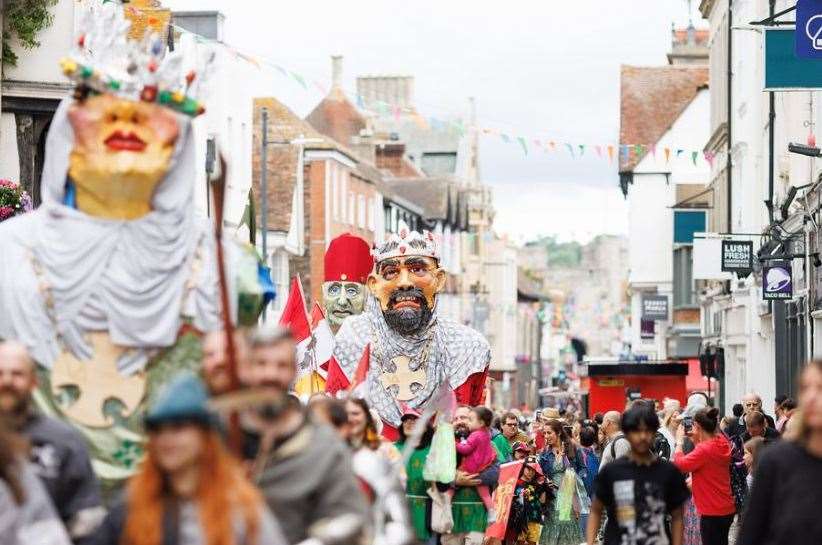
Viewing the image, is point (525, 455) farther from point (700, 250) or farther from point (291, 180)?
point (291, 180)

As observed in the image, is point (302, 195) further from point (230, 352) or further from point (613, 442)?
point (230, 352)

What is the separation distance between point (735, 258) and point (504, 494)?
1977 centimetres

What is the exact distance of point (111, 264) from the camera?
11.1 metres

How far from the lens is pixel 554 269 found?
645 ft

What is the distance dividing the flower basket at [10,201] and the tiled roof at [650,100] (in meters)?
47.2

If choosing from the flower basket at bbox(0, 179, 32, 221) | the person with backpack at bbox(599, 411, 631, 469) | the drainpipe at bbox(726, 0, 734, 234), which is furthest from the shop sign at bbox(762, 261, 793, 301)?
the drainpipe at bbox(726, 0, 734, 234)

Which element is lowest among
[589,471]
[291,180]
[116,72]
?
[589,471]

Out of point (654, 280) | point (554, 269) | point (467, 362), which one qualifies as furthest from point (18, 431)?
point (554, 269)

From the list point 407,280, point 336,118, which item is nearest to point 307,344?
point 407,280

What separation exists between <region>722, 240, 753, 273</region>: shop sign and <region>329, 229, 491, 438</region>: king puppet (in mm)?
18496

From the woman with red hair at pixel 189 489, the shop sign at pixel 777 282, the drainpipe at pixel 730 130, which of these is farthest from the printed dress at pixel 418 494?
the drainpipe at pixel 730 130

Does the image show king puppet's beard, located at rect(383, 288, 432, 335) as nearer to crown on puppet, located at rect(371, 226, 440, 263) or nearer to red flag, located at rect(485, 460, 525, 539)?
crown on puppet, located at rect(371, 226, 440, 263)

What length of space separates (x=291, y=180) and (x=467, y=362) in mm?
44815

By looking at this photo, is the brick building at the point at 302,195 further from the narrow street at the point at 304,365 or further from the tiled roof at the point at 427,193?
the tiled roof at the point at 427,193
